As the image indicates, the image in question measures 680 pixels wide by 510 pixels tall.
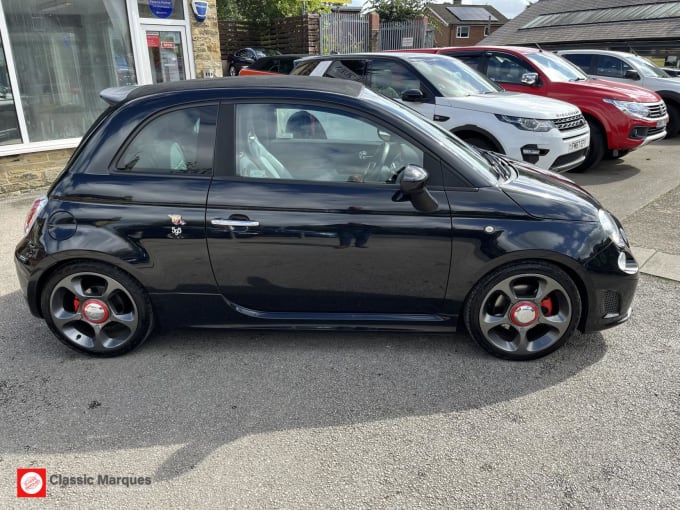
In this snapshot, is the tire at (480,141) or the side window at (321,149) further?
the tire at (480,141)

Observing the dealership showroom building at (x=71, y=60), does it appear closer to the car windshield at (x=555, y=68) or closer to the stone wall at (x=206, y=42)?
the stone wall at (x=206, y=42)

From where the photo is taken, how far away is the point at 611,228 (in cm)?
328

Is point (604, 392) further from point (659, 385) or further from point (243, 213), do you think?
point (243, 213)

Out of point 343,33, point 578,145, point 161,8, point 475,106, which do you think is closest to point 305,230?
point 475,106

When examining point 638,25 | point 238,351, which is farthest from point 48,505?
point 638,25

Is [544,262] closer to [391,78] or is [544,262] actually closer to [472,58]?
[391,78]

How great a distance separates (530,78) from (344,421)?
24.4 ft

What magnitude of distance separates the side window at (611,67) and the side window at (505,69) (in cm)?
389

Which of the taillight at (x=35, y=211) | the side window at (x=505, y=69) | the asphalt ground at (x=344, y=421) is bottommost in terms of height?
the asphalt ground at (x=344, y=421)

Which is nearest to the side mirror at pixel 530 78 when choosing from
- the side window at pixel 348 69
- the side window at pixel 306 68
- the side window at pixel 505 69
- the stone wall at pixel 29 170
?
the side window at pixel 505 69

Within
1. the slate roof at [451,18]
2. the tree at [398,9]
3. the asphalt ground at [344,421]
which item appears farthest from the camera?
the slate roof at [451,18]

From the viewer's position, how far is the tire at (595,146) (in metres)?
8.30

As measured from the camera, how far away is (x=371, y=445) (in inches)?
104

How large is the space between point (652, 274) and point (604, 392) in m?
2.06
